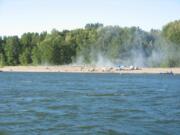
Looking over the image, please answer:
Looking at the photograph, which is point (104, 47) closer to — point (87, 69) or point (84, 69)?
point (87, 69)

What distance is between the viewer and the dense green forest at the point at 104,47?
14400 cm

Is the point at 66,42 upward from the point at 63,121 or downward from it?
upward

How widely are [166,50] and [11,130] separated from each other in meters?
120

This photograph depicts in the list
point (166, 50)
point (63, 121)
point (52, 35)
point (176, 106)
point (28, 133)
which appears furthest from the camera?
point (52, 35)

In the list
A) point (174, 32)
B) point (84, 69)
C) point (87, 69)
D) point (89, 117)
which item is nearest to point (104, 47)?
point (87, 69)

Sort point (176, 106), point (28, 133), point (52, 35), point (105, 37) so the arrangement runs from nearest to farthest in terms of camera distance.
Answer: point (28, 133)
point (176, 106)
point (105, 37)
point (52, 35)

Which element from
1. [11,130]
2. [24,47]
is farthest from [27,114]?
[24,47]

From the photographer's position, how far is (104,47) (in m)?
153

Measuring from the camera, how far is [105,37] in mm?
152875

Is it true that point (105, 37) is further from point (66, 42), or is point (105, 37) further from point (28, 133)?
point (28, 133)

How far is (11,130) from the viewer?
85.7 ft

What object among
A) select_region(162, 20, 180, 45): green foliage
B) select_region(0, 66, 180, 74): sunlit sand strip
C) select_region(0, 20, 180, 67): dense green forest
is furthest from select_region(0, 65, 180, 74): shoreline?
select_region(162, 20, 180, 45): green foliage

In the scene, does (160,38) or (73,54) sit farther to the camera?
(73,54)

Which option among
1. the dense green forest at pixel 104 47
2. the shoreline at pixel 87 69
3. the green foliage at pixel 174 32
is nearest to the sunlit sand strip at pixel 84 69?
the shoreline at pixel 87 69
